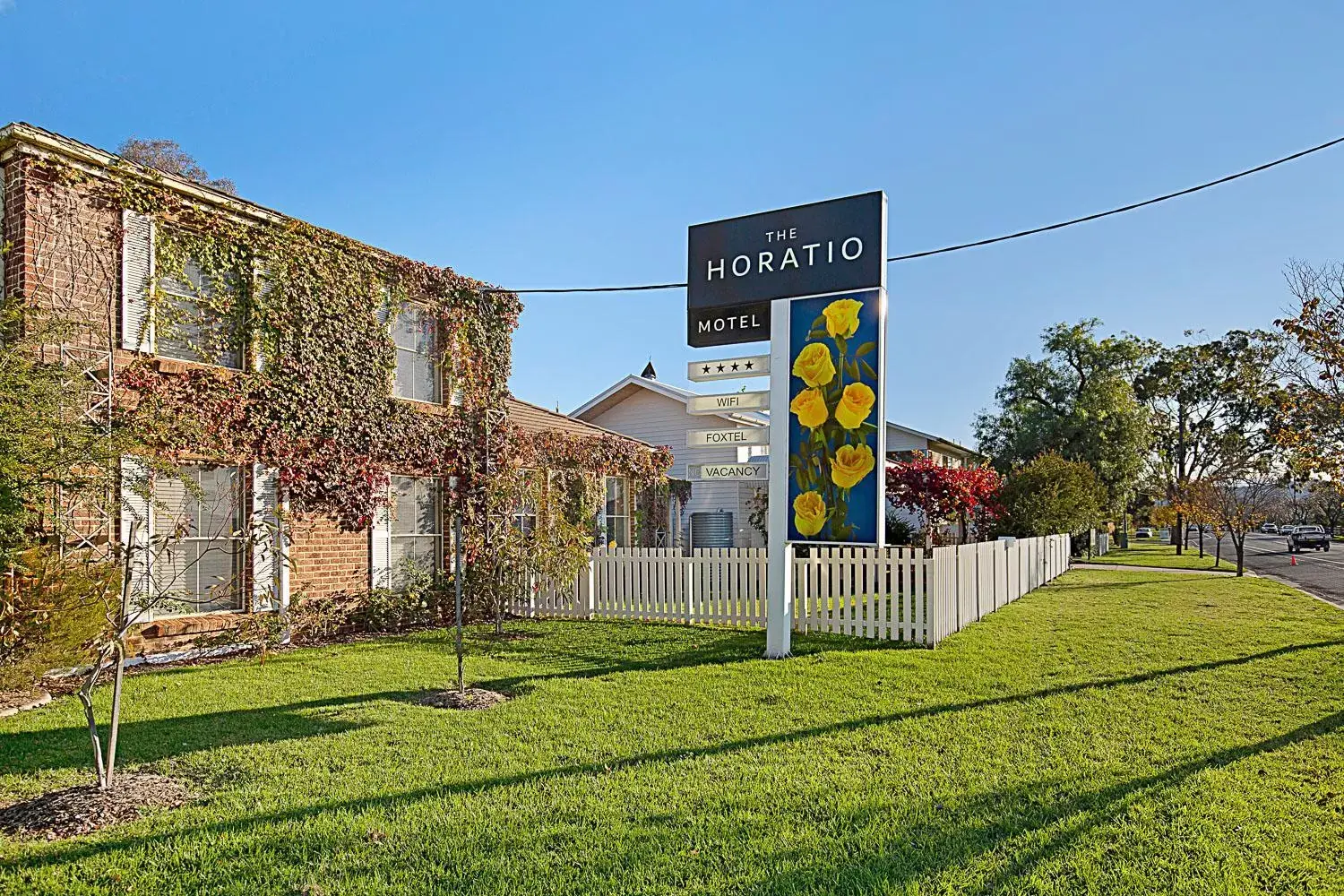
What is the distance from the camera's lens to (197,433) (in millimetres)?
9539

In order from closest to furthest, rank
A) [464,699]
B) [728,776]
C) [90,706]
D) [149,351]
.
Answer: [90,706] → [728,776] → [464,699] → [149,351]

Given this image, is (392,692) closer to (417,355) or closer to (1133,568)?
(417,355)

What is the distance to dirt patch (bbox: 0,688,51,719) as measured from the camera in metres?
7.06

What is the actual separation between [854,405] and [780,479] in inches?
47.2

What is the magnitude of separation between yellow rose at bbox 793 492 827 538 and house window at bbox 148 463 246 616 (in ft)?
19.7

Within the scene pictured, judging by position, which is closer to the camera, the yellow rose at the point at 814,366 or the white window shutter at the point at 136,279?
the white window shutter at the point at 136,279

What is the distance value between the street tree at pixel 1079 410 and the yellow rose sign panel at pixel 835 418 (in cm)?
3025

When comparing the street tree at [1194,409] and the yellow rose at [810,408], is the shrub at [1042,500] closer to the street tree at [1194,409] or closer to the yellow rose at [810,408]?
the yellow rose at [810,408]

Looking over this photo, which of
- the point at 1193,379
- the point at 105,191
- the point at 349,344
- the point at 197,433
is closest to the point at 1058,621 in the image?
the point at 349,344

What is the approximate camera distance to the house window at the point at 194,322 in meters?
9.60

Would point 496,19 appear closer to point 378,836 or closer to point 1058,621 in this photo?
point 378,836

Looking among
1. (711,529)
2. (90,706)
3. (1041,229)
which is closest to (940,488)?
(1041,229)

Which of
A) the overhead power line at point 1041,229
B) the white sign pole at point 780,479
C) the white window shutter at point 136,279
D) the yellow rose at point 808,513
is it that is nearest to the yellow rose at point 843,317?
the white sign pole at point 780,479

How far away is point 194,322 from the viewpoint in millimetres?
9891
